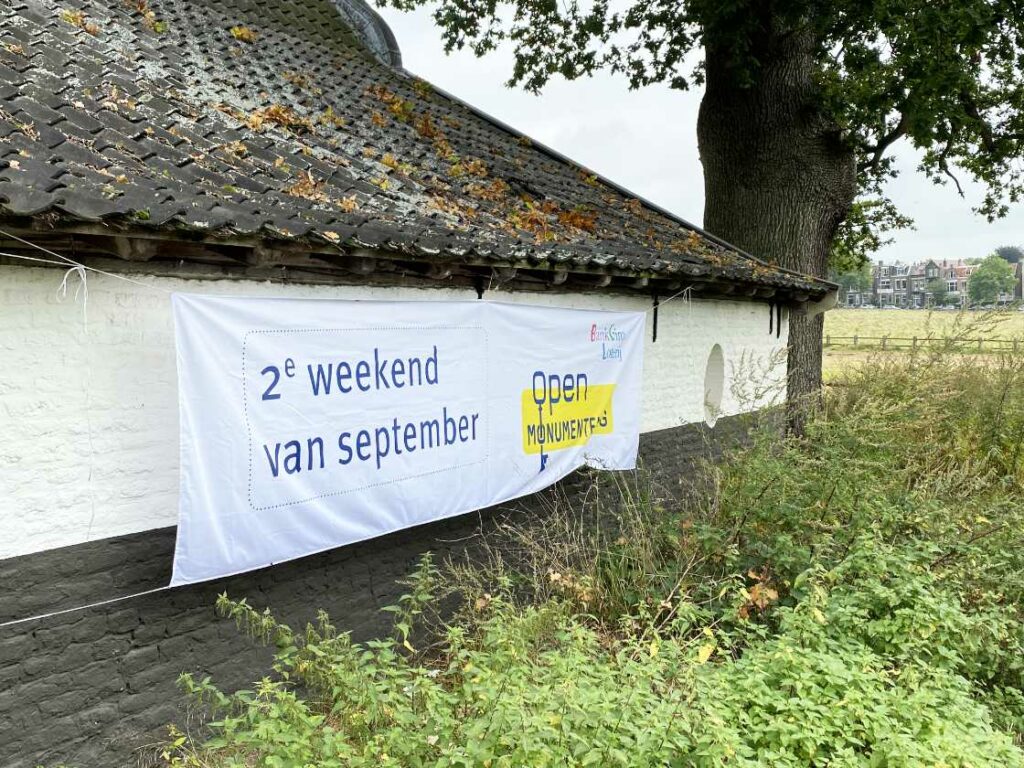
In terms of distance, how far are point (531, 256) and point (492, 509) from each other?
209 centimetres

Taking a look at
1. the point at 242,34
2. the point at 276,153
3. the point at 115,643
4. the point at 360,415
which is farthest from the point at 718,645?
the point at 242,34

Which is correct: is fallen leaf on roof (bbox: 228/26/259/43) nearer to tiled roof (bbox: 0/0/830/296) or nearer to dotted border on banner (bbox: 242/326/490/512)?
tiled roof (bbox: 0/0/830/296)

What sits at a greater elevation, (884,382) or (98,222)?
(98,222)

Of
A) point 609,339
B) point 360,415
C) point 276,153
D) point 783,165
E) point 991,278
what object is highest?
point 991,278

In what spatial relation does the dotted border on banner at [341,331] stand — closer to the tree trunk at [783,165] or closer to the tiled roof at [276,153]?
the tiled roof at [276,153]

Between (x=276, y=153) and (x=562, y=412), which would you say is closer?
(x=276, y=153)

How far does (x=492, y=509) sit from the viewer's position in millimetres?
5949

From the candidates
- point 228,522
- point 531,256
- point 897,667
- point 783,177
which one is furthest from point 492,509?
point 783,177

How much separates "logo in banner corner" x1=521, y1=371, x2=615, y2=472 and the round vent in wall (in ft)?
8.97

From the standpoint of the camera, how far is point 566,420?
6.25 m

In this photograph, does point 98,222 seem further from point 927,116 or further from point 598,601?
point 927,116

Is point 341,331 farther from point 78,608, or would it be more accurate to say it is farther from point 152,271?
point 78,608

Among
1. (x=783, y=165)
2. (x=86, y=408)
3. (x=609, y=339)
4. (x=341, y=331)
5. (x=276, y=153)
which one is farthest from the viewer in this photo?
(x=783, y=165)

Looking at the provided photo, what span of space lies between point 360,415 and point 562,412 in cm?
216
